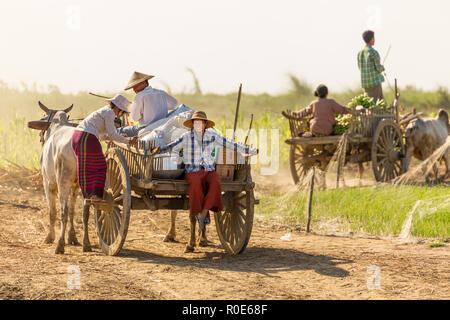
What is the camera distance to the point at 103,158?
7.02 m

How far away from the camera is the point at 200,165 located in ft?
21.7

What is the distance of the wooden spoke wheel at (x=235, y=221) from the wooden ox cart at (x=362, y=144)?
4.11 meters

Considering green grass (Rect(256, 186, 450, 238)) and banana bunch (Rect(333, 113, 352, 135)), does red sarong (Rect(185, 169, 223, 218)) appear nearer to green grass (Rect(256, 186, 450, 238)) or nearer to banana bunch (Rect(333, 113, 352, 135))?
green grass (Rect(256, 186, 450, 238))

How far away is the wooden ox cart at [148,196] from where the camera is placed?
21.3ft

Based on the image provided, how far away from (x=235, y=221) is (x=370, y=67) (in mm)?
6379

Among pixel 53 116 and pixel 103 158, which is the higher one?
pixel 53 116

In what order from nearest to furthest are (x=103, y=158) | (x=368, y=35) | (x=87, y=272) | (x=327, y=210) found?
1. (x=87, y=272)
2. (x=103, y=158)
3. (x=327, y=210)
4. (x=368, y=35)

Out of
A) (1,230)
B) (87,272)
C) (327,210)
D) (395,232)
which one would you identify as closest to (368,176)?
(327,210)

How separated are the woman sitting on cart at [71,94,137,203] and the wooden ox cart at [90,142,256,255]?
134 mm

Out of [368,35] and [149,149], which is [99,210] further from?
[368,35]

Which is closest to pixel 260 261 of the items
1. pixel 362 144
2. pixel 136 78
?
pixel 136 78

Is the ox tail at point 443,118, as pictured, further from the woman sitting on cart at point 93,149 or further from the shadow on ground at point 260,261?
the woman sitting on cart at point 93,149

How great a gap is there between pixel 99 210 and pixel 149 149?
1.29m

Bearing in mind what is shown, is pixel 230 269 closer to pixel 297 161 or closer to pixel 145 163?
pixel 145 163
